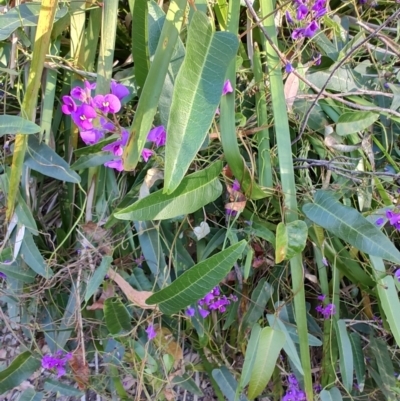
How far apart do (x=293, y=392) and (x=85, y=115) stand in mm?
621

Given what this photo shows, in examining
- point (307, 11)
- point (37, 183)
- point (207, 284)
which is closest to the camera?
point (207, 284)

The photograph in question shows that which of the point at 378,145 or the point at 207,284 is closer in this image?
the point at 207,284

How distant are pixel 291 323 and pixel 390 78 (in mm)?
508

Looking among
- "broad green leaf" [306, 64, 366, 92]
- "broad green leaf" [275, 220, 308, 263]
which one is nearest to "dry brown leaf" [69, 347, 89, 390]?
"broad green leaf" [275, 220, 308, 263]

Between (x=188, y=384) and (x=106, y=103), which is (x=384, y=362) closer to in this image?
(x=188, y=384)

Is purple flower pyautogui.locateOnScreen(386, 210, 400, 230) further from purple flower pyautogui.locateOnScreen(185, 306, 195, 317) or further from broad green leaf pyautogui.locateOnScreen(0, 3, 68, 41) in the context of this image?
broad green leaf pyautogui.locateOnScreen(0, 3, 68, 41)

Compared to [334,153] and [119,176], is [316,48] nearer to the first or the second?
[334,153]

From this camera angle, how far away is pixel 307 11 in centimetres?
73

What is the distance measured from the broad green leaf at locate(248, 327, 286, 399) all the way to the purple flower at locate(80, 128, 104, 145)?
16.3 inches

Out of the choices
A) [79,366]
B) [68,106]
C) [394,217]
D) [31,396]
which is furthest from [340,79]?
[31,396]

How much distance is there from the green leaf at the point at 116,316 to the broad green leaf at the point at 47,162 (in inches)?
8.5

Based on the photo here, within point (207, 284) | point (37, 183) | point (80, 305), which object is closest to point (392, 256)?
A: point (207, 284)

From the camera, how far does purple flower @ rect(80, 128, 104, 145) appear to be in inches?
24.3

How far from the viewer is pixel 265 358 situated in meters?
0.70
